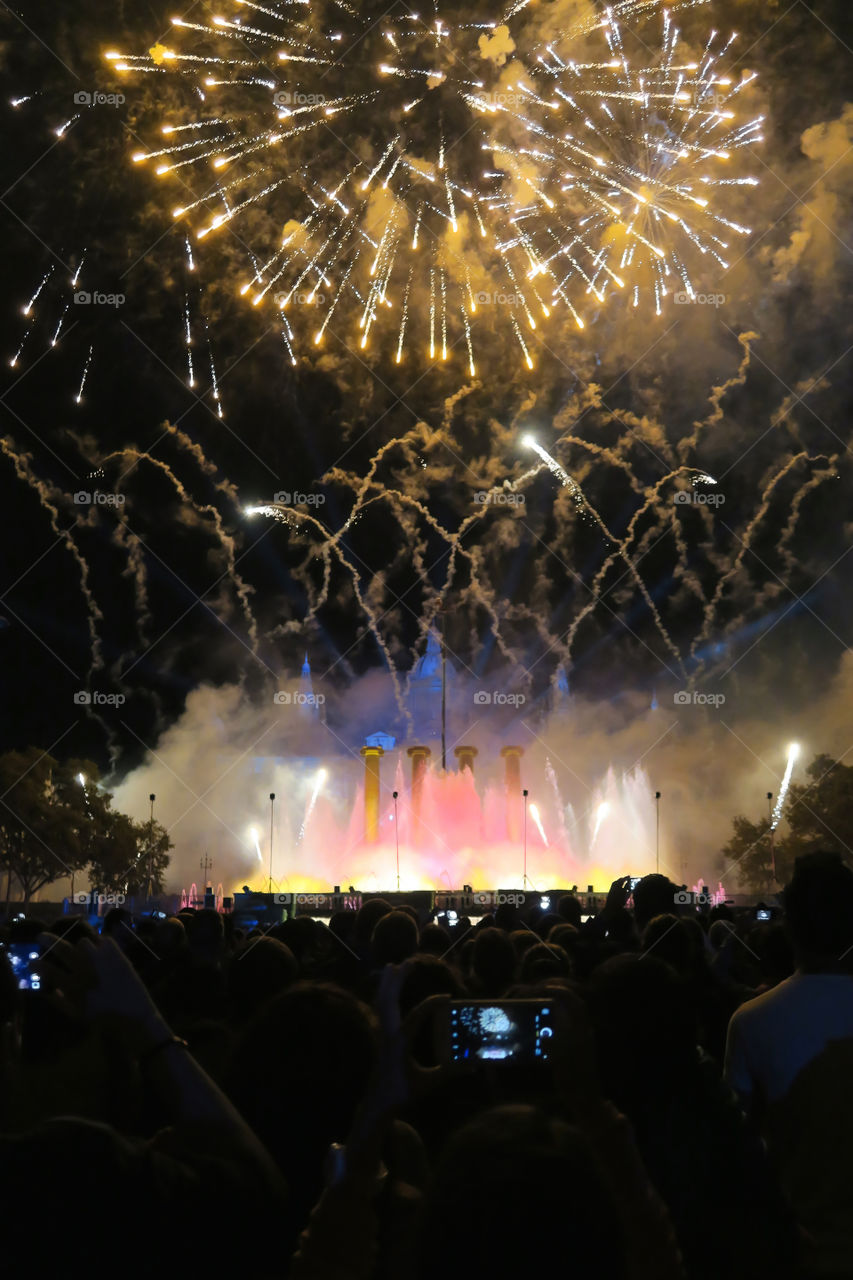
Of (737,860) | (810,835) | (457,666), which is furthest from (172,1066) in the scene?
(457,666)

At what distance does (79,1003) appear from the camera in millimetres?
3451

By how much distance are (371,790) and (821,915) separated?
72.7 m

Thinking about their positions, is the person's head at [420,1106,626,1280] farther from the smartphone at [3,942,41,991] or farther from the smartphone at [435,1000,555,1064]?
the smartphone at [3,942,41,991]

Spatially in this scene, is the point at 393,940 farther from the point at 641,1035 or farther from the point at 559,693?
the point at 559,693

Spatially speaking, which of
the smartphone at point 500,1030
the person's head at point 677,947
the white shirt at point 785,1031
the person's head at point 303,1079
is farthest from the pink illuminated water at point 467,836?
the person's head at point 303,1079

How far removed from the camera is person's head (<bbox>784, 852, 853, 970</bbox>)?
15.3 feet

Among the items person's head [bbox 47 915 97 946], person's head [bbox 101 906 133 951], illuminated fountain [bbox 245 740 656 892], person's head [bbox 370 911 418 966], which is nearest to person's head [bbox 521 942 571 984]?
person's head [bbox 370 911 418 966]

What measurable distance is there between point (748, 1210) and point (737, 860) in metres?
70.7

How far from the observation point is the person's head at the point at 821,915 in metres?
4.66

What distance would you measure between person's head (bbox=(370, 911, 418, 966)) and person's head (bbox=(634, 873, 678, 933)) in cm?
309

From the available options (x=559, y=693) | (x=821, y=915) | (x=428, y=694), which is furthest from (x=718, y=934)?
(x=428, y=694)

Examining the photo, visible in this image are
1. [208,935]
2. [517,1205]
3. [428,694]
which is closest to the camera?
[517,1205]

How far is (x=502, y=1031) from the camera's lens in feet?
12.8

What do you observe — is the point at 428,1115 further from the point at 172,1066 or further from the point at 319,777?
the point at 319,777
